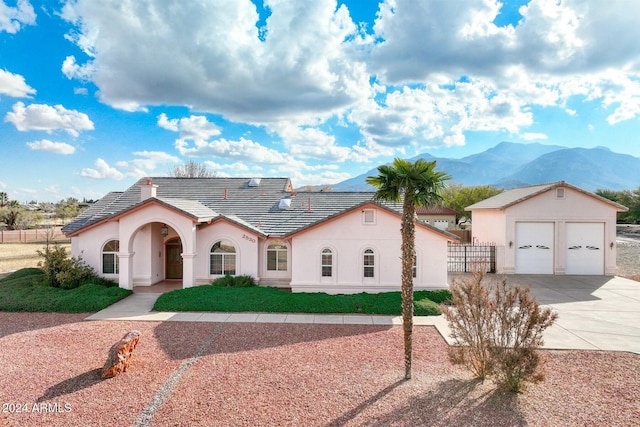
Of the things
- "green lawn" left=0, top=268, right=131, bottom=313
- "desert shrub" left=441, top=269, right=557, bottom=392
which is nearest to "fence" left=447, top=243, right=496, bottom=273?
"desert shrub" left=441, top=269, right=557, bottom=392

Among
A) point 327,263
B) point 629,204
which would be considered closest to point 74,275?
point 327,263

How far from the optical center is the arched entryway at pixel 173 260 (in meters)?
19.2

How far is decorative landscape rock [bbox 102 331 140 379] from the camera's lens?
7824mm

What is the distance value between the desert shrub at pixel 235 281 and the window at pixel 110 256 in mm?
5294

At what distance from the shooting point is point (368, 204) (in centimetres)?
1550

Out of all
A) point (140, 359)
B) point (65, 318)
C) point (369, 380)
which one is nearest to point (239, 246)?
point (65, 318)

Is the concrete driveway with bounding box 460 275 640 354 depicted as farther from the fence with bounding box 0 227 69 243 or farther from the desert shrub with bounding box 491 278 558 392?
the fence with bounding box 0 227 69 243

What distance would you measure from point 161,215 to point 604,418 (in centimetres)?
1626

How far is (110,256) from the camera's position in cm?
1736

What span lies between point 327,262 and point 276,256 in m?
2.91

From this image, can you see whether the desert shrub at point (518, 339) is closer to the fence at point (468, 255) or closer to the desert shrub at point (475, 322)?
the desert shrub at point (475, 322)

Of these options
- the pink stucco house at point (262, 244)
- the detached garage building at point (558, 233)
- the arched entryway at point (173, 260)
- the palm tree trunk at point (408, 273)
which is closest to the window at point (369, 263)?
the pink stucco house at point (262, 244)

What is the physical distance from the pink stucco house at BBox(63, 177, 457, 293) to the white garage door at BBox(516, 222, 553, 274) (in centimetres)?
827

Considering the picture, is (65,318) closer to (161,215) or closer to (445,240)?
(161,215)
